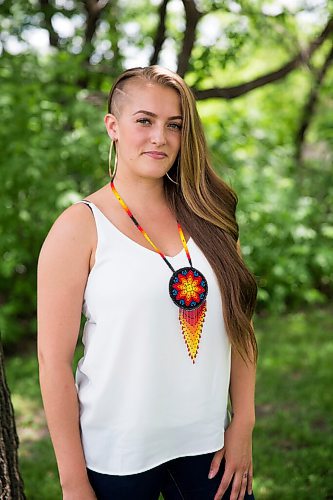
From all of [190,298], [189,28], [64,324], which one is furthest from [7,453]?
[189,28]

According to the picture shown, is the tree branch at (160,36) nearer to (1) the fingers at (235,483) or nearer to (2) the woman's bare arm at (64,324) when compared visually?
(2) the woman's bare arm at (64,324)

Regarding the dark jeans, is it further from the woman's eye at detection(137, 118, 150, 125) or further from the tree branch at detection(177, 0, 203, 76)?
the tree branch at detection(177, 0, 203, 76)

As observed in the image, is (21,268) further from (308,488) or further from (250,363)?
(250,363)

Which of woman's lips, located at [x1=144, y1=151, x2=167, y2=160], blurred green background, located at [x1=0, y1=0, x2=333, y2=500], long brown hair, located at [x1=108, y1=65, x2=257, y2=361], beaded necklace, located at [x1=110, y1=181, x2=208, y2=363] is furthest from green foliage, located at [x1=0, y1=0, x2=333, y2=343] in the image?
beaded necklace, located at [x1=110, y1=181, x2=208, y2=363]

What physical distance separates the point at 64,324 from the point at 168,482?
23.2 inches

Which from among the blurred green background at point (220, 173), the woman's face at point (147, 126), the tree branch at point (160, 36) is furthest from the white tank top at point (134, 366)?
the tree branch at point (160, 36)

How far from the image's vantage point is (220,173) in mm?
3674

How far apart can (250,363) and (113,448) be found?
514mm

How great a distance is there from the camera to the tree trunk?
224 cm

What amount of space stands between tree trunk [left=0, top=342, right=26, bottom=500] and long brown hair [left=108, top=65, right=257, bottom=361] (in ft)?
2.71

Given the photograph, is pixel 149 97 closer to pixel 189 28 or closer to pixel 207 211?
pixel 207 211

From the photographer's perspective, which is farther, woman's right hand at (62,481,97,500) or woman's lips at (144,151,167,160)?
woman's lips at (144,151,167,160)

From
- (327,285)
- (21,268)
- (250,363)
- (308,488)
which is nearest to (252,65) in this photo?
(327,285)

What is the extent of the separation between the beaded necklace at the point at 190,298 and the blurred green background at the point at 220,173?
1554 mm
